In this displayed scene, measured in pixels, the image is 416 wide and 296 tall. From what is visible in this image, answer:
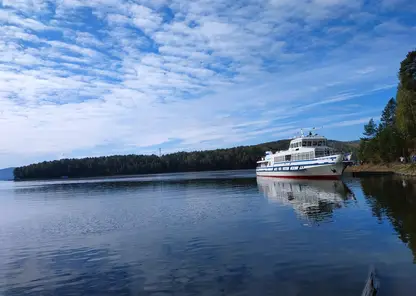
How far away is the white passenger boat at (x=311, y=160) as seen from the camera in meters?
80.1

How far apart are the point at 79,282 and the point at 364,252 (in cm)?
1542

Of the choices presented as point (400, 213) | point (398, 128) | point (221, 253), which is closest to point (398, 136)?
point (398, 128)

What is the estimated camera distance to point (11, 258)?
80.4 ft

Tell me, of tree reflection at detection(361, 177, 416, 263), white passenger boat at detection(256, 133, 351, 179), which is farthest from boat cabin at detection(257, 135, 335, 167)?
tree reflection at detection(361, 177, 416, 263)

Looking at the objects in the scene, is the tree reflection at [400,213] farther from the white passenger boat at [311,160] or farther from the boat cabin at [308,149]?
the boat cabin at [308,149]

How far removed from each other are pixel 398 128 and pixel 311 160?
3245 centimetres

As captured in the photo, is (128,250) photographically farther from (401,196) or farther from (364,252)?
(401,196)

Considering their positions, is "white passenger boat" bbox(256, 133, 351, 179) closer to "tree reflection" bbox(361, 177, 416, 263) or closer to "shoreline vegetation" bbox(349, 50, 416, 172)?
"shoreline vegetation" bbox(349, 50, 416, 172)

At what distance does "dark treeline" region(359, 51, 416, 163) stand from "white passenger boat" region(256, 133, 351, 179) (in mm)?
15744

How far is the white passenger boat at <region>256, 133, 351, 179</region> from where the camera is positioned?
80.1 meters

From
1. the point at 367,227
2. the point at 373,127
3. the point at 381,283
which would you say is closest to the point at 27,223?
the point at 367,227

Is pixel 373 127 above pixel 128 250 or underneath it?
above

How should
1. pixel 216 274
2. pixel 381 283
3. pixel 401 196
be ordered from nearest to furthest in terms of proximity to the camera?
pixel 381 283, pixel 216 274, pixel 401 196

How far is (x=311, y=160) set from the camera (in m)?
86.4
